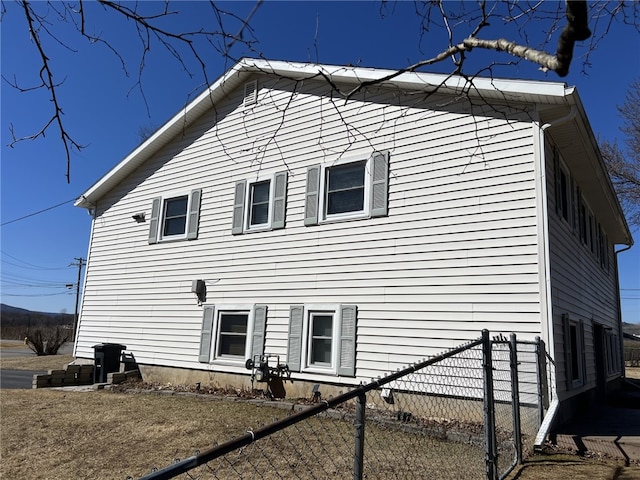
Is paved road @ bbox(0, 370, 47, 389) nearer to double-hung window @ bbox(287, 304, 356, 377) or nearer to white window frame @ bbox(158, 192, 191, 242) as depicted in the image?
white window frame @ bbox(158, 192, 191, 242)

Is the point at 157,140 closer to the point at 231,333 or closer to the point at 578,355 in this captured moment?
the point at 231,333

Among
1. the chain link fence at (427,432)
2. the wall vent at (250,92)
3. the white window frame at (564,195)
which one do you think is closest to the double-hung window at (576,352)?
the white window frame at (564,195)

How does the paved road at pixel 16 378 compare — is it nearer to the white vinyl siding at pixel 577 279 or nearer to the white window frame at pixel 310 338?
the white window frame at pixel 310 338

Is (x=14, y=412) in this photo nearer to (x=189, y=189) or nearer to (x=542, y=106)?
(x=189, y=189)

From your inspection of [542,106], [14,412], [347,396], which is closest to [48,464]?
[14,412]

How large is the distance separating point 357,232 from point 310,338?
2.20 m

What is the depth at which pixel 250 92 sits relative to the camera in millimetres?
11352

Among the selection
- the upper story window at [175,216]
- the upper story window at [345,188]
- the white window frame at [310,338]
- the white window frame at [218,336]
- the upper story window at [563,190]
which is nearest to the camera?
the upper story window at [563,190]

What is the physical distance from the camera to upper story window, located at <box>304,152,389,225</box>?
876cm

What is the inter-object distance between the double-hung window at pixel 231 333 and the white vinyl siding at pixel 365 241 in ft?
0.69

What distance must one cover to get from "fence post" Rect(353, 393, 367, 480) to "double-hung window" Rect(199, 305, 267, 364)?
290 inches

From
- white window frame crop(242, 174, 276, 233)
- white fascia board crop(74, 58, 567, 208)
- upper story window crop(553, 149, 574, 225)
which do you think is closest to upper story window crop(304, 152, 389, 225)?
white window frame crop(242, 174, 276, 233)

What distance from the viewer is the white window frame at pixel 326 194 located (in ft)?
29.2

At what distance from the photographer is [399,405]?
25.6 feet
